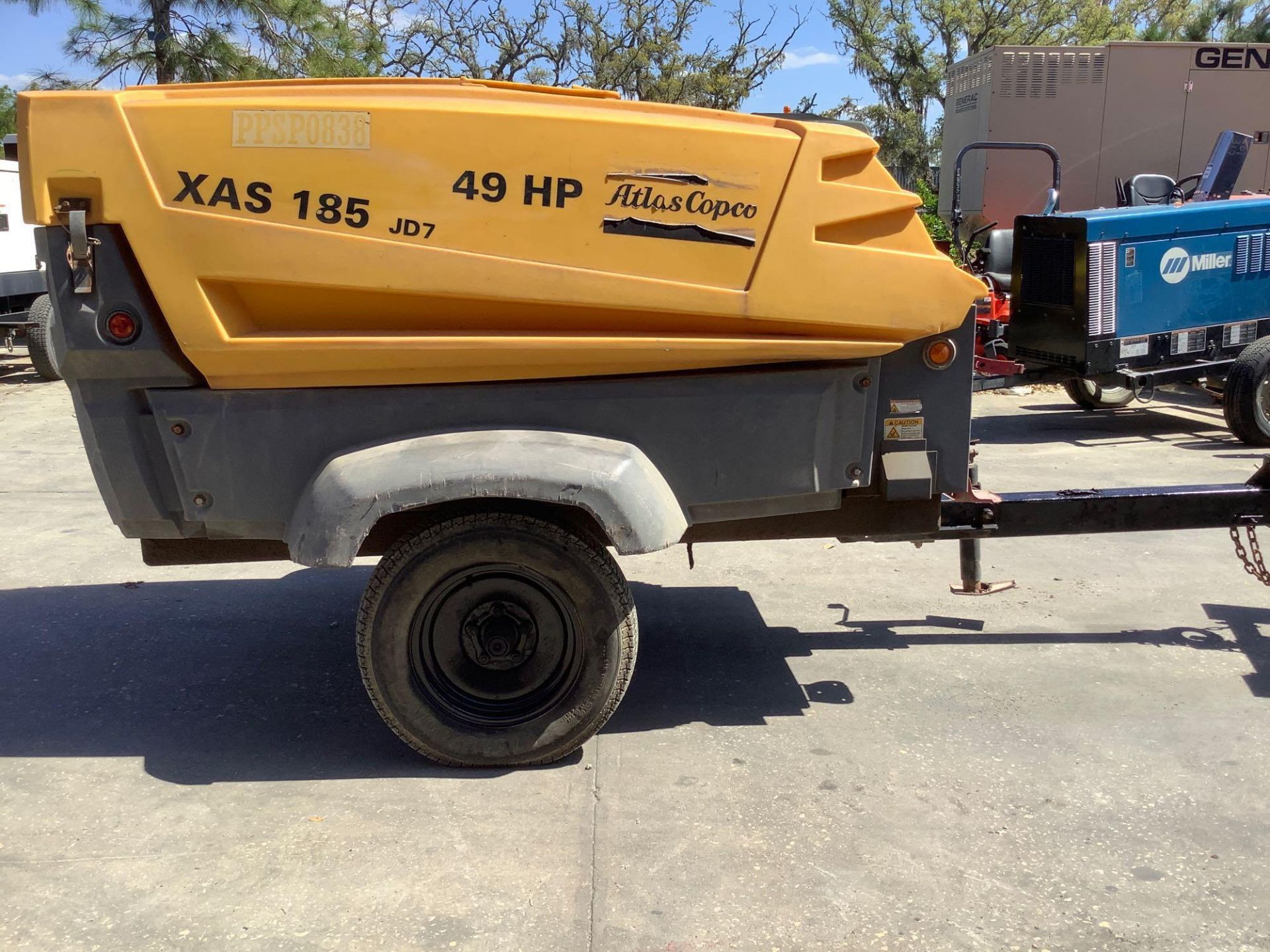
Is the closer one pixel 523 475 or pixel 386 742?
pixel 523 475

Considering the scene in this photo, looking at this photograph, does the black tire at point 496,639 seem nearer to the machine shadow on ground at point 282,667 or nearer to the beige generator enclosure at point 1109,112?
the machine shadow on ground at point 282,667

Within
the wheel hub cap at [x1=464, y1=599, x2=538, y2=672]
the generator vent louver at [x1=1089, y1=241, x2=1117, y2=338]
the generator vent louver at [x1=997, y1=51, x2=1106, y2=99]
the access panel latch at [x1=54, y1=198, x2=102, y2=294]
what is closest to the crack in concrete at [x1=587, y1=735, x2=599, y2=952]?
the wheel hub cap at [x1=464, y1=599, x2=538, y2=672]

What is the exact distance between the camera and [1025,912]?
300 centimetres

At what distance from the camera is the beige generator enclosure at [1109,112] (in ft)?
45.4

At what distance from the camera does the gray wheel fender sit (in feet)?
11.1

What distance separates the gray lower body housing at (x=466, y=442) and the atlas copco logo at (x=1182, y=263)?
560cm

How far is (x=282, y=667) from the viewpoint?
467cm

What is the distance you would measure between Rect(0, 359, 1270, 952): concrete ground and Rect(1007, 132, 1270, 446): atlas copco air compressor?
3.10 metres

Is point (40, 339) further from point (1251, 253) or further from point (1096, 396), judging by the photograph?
point (1251, 253)

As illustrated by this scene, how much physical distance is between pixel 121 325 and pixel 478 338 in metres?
1.08

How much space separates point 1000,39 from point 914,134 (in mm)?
3307

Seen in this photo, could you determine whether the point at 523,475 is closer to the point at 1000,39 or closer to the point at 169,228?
the point at 169,228

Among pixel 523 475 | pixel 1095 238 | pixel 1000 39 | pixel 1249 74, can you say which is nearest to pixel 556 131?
pixel 523 475

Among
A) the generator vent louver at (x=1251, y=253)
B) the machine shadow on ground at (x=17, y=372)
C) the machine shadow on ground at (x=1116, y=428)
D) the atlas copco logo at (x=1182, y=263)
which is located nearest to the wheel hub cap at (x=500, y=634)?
the machine shadow on ground at (x=1116, y=428)
